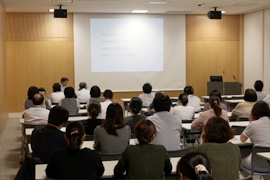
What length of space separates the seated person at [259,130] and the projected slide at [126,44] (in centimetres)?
880

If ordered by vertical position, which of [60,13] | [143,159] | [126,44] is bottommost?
[143,159]

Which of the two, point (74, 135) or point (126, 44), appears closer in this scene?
point (74, 135)

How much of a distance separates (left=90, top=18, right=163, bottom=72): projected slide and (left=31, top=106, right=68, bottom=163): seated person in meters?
8.98

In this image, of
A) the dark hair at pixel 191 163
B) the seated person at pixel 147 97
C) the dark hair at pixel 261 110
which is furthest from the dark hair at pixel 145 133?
the seated person at pixel 147 97

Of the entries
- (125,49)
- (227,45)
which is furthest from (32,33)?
(227,45)

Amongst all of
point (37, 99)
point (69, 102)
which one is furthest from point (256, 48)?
point (37, 99)

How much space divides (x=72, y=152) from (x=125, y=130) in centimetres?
124

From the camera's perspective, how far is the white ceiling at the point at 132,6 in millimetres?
10641

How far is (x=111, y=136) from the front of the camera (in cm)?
422

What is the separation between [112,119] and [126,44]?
9006mm

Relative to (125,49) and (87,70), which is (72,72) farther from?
(125,49)

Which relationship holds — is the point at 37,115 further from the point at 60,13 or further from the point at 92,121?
the point at 60,13

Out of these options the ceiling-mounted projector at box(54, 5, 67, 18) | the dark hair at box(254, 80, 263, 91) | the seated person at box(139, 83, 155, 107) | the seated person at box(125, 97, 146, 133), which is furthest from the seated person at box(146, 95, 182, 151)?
the ceiling-mounted projector at box(54, 5, 67, 18)

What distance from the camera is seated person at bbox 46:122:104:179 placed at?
307 centimetres
